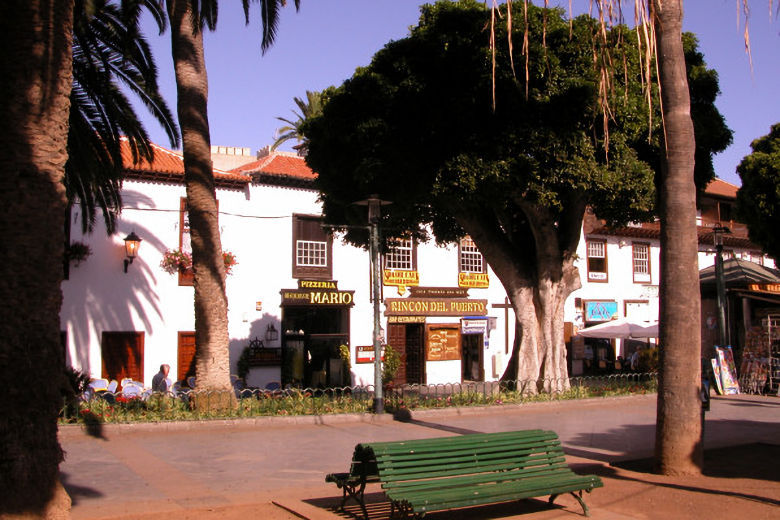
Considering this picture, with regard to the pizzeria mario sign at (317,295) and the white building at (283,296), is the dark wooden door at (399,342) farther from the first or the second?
the pizzeria mario sign at (317,295)

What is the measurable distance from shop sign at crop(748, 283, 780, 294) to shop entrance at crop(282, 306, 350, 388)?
13099 mm

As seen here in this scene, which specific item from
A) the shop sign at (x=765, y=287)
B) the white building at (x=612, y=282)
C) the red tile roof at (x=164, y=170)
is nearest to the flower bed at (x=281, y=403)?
the shop sign at (x=765, y=287)

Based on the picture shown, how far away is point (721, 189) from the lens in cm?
4094

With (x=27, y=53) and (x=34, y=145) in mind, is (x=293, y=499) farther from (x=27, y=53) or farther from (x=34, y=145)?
(x=27, y=53)

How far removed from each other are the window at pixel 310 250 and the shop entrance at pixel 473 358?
721 centimetres

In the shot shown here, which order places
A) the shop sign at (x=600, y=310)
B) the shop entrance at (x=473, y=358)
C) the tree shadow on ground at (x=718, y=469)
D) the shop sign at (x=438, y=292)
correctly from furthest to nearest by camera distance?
1. the shop sign at (x=600, y=310)
2. the shop entrance at (x=473, y=358)
3. the shop sign at (x=438, y=292)
4. the tree shadow on ground at (x=718, y=469)

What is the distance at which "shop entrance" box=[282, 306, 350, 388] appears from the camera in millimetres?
25500

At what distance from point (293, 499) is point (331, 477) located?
0.80 metres

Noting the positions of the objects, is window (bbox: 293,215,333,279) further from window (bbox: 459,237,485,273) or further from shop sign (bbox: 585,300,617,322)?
shop sign (bbox: 585,300,617,322)

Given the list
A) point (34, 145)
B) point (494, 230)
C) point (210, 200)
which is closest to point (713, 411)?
point (494, 230)

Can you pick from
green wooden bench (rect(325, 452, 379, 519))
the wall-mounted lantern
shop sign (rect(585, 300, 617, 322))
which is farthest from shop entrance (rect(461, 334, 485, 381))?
green wooden bench (rect(325, 452, 379, 519))

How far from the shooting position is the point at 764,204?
1588 cm

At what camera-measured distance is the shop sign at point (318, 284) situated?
84.5ft

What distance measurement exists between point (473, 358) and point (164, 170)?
46.9 feet
